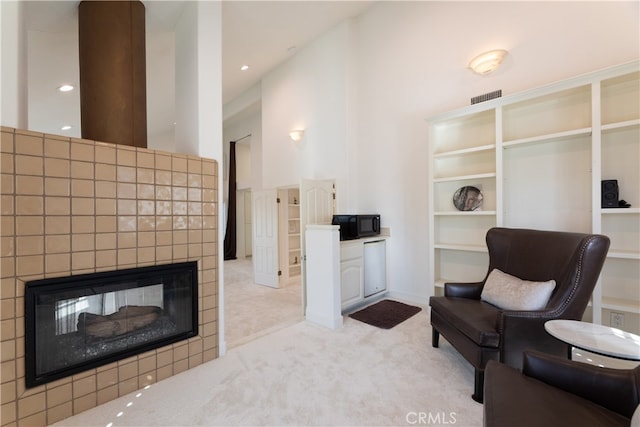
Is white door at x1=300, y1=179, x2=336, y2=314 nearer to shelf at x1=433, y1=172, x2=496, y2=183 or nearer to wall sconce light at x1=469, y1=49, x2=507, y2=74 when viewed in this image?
shelf at x1=433, y1=172, x2=496, y2=183

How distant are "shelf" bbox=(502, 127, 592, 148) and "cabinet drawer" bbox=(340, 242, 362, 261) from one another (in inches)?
74.0

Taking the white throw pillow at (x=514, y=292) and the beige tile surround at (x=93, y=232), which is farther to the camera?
the white throw pillow at (x=514, y=292)

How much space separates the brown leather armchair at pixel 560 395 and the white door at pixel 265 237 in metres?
3.79

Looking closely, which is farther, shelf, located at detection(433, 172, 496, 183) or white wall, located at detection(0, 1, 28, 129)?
shelf, located at detection(433, 172, 496, 183)

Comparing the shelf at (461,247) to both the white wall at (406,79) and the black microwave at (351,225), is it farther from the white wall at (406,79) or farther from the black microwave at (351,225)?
the black microwave at (351,225)

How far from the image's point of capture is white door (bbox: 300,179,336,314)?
10.9 ft

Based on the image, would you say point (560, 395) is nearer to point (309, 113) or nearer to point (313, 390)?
point (313, 390)

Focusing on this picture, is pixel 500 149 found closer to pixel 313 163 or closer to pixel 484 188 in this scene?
pixel 484 188

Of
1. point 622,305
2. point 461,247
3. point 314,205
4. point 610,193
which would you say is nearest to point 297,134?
point 314,205

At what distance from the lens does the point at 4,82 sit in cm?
151

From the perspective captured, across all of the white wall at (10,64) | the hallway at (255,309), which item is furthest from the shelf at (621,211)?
the white wall at (10,64)

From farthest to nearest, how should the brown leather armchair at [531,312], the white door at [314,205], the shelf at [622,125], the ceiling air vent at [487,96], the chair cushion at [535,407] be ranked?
the white door at [314,205] < the ceiling air vent at [487,96] < the shelf at [622,125] < the brown leather armchair at [531,312] < the chair cushion at [535,407]

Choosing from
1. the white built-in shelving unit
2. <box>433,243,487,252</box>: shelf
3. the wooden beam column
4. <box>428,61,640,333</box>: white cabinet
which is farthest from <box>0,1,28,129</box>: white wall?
<box>433,243,487,252</box>: shelf

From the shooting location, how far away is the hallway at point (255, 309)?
2854 mm
